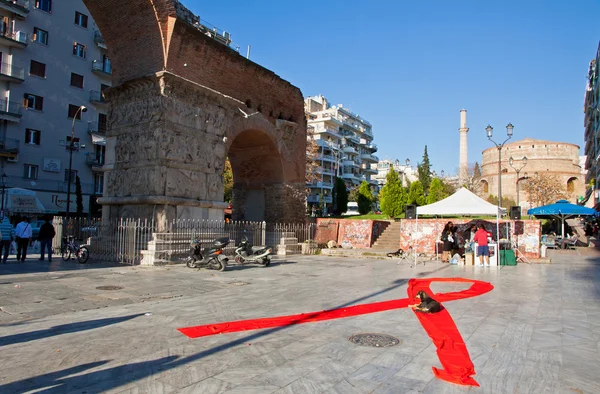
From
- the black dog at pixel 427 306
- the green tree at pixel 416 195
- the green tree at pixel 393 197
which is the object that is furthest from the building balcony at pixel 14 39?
the black dog at pixel 427 306

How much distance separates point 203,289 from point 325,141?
59553 millimetres

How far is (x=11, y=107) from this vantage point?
97.1ft

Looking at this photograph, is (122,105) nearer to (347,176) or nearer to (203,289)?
(203,289)

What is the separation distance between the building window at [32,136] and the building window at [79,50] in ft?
24.0

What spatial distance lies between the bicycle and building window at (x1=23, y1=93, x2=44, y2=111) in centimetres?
2119

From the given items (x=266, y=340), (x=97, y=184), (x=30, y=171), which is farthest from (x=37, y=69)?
(x=266, y=340)

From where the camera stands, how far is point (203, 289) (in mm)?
9031

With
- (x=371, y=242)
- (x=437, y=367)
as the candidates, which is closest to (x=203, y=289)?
(x=437, y=367)

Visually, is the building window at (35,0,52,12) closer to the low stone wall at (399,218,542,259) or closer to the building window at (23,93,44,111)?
the building window at (23,93,44,111)

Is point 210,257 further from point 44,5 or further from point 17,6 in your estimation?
point 44,5

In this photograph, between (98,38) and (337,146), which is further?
(337,146)

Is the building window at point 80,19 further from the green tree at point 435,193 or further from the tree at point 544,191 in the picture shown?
the tree at point 544,191

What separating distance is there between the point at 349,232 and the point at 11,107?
24.9 m

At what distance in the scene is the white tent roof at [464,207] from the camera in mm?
16172
